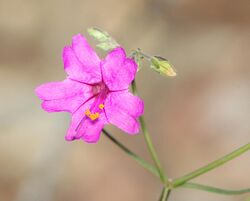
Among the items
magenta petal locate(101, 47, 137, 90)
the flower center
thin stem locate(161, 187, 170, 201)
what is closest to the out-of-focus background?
thin stem locate(161, 187, 170, 201)

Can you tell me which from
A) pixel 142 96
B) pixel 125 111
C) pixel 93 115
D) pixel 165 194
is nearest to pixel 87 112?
pixel 93 115

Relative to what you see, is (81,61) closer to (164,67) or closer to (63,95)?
(63,95)

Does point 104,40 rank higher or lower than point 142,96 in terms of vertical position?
higher

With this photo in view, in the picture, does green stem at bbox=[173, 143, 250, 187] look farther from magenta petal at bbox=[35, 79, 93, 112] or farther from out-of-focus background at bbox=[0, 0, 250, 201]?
out-of-focus background at bbox=[0, 0, 250, 201]

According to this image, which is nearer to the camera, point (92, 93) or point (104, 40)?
point (104, 40)

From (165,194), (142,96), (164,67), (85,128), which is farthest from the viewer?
(142,96)

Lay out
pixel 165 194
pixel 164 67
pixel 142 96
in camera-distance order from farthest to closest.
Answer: pixel 142 96, pixel 165 194, pixel 164 67

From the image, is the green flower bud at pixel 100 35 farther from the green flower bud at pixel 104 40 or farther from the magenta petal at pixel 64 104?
the magenta petal at pixel 64 104

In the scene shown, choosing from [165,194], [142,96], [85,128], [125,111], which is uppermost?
[125,111]
